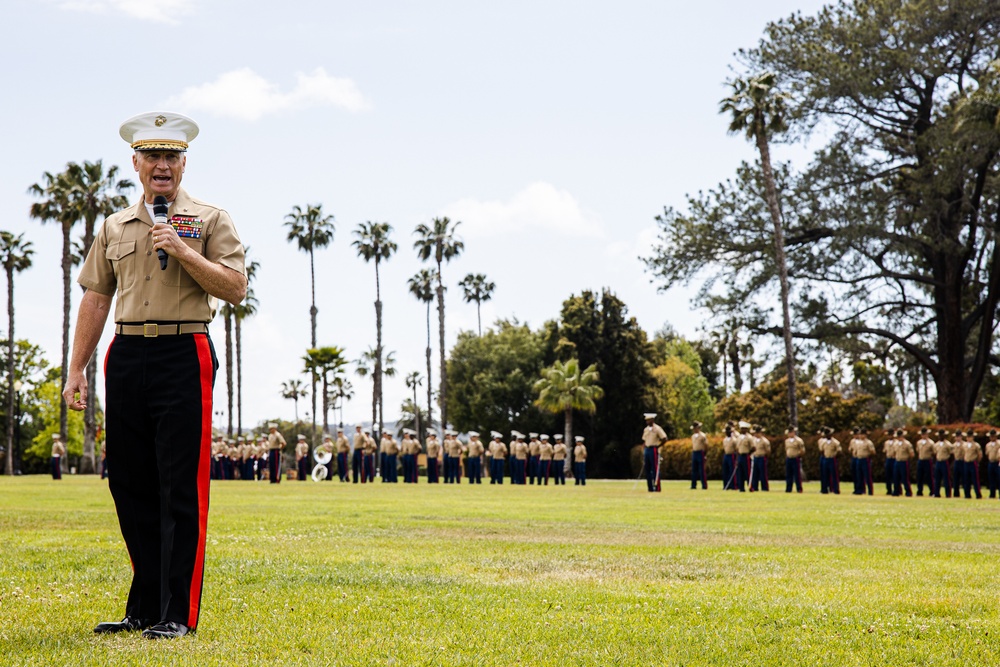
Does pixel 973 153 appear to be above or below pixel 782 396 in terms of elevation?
above

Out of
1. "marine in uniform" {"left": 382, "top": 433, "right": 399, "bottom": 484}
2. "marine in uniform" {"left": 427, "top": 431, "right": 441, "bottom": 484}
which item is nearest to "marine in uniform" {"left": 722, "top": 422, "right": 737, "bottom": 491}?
"marine in uniform" {"left": 427, "top": 431, "right": 441, "bottom": 484}

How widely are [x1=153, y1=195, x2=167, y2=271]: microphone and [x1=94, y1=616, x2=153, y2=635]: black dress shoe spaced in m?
1.81

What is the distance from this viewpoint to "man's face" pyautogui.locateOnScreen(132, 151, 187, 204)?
18.0 feet

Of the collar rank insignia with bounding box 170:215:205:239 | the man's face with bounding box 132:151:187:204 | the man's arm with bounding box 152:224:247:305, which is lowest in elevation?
the man's arm with bounding box 152:224:247:305

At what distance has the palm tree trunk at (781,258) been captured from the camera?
4278 centimetres

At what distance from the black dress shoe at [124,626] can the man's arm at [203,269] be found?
5.57 ft

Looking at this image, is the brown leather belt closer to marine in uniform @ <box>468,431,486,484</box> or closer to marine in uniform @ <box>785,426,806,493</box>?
marine in uniform @ <box>785,426,806,493</box>

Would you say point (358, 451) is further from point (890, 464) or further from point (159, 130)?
point (159, 130)

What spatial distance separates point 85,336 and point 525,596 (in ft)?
10.5

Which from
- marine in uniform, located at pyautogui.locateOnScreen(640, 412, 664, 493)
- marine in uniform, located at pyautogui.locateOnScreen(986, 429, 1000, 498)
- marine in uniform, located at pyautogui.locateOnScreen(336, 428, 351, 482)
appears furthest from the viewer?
marine in uniform, located at pyautogui.locateOnScreen(336, 428, 351, 482)

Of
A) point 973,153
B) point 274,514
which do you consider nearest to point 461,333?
point 973,153

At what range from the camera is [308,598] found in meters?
6.72

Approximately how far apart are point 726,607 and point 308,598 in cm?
258

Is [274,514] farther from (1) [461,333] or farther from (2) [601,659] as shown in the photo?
(1) [461,333]
